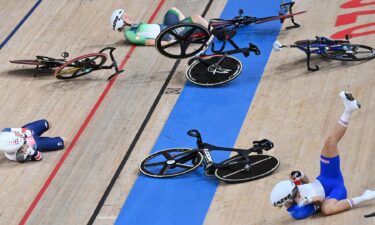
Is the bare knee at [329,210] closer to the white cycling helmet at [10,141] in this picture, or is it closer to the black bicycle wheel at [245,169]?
the black bicycle wheel at [245,169]

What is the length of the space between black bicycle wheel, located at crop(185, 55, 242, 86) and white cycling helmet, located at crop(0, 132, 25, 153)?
3.04m

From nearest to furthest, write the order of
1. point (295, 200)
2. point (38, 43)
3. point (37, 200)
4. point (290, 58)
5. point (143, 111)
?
point (295, 200) → point (37, 200) → point (143, 111) → point (290, 58) → point (38, 43)

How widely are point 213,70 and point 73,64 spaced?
7.46ft

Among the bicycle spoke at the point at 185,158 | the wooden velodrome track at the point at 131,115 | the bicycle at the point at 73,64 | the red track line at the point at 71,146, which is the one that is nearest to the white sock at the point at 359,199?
the wooden velodrome track at the point at 131,115

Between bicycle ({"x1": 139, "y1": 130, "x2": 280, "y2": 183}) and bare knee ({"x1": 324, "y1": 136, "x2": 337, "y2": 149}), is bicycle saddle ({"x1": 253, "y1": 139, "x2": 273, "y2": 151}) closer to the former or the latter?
bicycle ({"x1": 139, "y1": 130, "x2": 280, "y2": 183})

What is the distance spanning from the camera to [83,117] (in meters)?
14.8

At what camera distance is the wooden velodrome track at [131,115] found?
12.7 m

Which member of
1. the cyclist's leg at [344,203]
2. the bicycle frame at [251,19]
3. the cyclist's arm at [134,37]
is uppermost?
the cyclist's arm at [134,37]

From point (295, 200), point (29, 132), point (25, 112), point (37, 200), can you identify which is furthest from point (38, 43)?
point (295, 200)

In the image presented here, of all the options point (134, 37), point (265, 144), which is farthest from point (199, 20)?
point (265, 144)

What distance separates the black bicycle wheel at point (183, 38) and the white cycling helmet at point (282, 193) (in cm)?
405

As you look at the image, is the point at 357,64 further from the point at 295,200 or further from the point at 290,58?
the point at 295,200

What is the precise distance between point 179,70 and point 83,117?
1.92m

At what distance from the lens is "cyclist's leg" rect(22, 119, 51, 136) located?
45.6 ft
